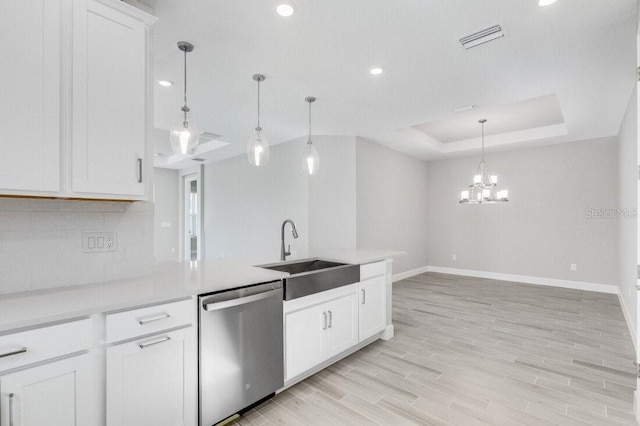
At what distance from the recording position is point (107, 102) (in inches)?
68.9

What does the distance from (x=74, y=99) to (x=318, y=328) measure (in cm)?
216

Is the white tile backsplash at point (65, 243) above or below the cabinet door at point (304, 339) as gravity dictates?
above

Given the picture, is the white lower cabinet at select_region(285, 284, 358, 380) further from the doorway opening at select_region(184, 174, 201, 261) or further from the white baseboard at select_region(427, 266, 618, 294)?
the doorway opening at select_region(184, 174, 201, 261)

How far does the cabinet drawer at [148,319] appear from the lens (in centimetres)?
146

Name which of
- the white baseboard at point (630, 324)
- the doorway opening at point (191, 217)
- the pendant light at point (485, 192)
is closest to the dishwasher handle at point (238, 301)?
the white baseboard at point (630, 324)

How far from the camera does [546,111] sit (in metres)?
4.69

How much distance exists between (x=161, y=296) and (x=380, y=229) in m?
4.80

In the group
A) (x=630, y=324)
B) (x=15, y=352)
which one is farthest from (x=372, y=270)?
(x=630, y=324)

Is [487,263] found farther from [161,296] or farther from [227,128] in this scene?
[161,296]

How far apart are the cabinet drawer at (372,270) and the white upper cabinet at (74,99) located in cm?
197

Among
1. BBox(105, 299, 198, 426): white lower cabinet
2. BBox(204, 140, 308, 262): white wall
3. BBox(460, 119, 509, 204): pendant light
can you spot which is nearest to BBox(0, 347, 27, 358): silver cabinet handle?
BBox(105, 299, 198, 426): white lower cabinet

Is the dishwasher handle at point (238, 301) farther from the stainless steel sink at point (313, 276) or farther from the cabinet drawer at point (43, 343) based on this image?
the cabinet drawer at point (43, 343)

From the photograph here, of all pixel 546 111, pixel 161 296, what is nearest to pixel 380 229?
pixel 546 111

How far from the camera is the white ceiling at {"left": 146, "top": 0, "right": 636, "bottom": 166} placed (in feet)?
7.07
